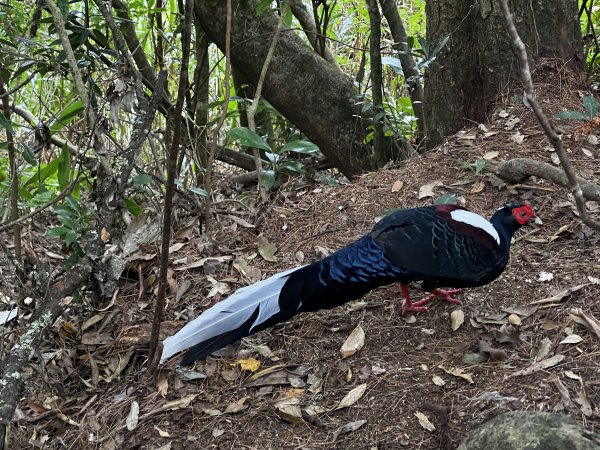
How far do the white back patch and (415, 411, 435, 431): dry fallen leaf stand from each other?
84cm

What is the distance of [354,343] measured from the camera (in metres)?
2.97

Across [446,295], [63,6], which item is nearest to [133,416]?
[446,295]

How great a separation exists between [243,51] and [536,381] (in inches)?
109

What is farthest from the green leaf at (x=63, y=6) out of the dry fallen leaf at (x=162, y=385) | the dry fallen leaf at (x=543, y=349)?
the dry fallen leaf at (x=543, y=349)

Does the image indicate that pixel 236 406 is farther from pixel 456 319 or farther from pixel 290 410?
pixel 456 319

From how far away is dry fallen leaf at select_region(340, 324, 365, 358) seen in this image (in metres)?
2.93

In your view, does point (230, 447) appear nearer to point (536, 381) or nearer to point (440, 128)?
point (536, 381)

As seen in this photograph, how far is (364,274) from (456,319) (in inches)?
18.5

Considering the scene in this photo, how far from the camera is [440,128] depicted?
4371mm

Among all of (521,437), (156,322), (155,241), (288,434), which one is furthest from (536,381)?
(155,241)

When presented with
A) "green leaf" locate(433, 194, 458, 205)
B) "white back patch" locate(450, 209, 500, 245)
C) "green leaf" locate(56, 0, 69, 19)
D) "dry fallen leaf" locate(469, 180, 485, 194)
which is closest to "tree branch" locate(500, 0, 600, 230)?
"white back patch" locate(450, 209, 500, 245)

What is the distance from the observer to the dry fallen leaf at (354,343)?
293cm

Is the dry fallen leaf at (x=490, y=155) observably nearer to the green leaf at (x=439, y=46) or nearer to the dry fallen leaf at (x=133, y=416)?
the green leaf at (x=439, y=46)

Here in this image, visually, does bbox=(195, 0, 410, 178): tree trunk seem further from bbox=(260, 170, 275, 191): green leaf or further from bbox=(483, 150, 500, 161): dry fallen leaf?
bbox=(260, 170, 275, 191): green leaf
